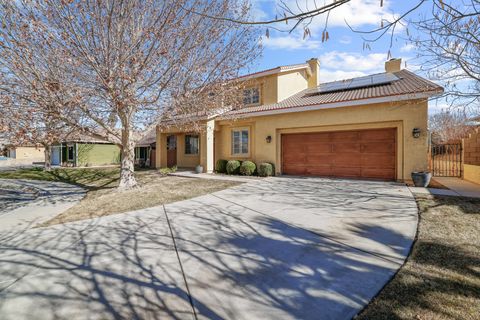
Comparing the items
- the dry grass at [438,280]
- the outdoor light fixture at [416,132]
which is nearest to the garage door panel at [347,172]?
the outdoor light fixture at [416,132]

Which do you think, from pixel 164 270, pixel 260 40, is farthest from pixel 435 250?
pixel 260 40

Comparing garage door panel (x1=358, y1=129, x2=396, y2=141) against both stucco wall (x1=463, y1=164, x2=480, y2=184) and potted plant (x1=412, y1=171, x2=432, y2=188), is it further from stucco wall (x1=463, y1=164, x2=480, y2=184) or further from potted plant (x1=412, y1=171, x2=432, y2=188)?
stucco wall (x1=463, y1=164, x2=480, y2=184)

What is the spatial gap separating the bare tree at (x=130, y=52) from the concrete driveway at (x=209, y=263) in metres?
4.57

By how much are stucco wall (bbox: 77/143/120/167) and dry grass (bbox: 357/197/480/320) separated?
29075 mm

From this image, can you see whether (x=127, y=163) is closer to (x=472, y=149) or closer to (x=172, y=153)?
(x=172, y=153)

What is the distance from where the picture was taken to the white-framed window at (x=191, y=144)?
1823 centimetres

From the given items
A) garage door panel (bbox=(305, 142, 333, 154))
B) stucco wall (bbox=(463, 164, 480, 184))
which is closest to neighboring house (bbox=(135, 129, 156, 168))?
garage door panel (bbox=(305, 142, 333, 154))

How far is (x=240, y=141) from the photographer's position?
15.3 m

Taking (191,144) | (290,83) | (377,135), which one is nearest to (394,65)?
(290,83)

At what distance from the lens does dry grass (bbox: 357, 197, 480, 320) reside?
8.16ft

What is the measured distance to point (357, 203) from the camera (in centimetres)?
703

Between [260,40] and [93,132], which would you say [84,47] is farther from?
[260,40]

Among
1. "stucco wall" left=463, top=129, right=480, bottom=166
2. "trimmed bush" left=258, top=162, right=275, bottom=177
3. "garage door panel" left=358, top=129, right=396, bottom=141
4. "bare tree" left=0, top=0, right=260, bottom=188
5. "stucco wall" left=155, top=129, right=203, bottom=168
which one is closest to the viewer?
"bare tree" left=0, top=0, right=260, bottom=188

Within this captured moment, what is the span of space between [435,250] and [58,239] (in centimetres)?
691
